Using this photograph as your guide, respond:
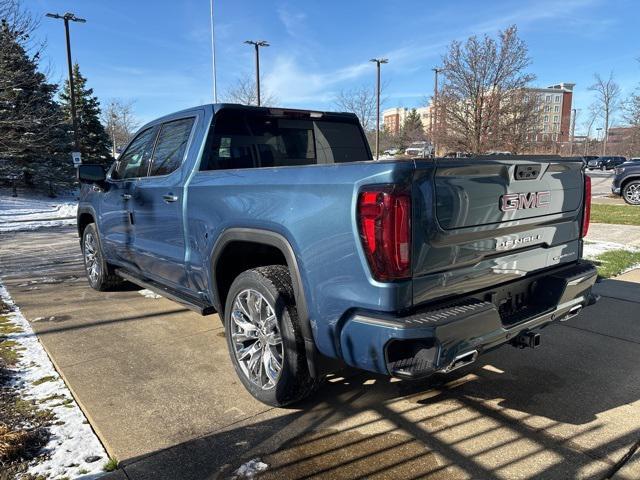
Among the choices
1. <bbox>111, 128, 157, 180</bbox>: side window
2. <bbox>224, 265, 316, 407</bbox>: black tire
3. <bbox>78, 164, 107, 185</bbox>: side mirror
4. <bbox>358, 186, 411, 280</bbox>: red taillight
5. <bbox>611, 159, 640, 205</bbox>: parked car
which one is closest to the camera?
<bbox>358, 186, 411, 280</bbox>: red taillight

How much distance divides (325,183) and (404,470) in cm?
148

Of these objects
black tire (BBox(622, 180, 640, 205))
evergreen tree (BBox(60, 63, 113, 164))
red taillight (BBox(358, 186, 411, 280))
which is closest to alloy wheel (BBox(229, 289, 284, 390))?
red taillight (BBox(358, 186, 411, 280))

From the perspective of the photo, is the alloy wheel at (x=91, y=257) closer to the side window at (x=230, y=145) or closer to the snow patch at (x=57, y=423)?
the snow patch at (x=57, y=423)

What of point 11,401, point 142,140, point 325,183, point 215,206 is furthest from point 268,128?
point 11,401

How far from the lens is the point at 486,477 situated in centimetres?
232

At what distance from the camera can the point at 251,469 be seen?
7.88ft

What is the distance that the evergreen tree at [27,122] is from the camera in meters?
16.0

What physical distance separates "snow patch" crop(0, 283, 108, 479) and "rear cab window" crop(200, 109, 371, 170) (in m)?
1.88

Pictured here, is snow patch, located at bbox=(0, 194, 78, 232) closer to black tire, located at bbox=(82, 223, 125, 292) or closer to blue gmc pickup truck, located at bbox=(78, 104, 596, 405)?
black tire, located at bbox=(82, 223, 125, 292)

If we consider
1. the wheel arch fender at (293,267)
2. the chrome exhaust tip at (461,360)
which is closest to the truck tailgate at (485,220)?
the chrome exhaust tip at (461,360)

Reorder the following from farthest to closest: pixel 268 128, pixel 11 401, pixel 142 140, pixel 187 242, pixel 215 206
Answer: pixel 142 140 < pixel 268 128 < pixel 187 242 < pixel 215 206 < pixel 11 401

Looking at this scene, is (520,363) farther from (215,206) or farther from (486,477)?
(215,206)

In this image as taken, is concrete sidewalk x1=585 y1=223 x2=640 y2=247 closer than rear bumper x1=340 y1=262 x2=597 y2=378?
No

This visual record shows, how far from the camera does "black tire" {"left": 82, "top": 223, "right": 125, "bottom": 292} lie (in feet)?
18.3
